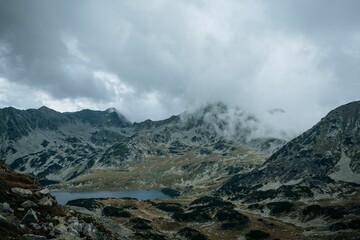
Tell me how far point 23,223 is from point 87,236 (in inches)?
313

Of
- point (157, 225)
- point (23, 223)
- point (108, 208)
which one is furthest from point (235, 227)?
point (23, 223)

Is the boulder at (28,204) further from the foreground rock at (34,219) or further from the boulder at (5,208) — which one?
the boulder at (5,208)

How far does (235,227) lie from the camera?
106125mm

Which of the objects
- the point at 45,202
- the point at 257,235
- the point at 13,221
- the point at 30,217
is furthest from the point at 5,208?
the point at 257,235

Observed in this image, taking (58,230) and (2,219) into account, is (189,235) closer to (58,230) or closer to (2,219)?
(58,230)

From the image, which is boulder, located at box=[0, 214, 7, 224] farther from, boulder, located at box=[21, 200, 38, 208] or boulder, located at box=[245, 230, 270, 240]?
boulder, located at box=[245, 230, 270, 240]

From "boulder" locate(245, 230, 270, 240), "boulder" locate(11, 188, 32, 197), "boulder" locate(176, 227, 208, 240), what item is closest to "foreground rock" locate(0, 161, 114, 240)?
"boulder" locate(11, 188, 32, 197)

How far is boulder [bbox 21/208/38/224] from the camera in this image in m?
37.2

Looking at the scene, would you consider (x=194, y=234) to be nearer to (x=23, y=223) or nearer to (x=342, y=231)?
(x=342, y=231)

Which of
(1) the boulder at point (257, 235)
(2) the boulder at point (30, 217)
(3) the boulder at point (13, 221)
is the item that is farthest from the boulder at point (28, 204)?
(1) the boulder at point (257, 235)

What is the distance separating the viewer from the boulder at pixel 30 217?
3722cm

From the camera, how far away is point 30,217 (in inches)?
1484

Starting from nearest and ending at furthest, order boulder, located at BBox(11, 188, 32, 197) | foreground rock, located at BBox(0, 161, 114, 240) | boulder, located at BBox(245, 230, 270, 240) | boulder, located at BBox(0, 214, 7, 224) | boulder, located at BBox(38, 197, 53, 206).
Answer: boulder, located at BBox(0, 214, 7, 224) → foreground rock, located at BBox(0, 161, 114, 240) → boulder, located at BBox(38, 197, 53, 206) → boulder, located at BBox(11, 188, 32, 197) → boulder, located at BBox(245, 230, 270, 240)

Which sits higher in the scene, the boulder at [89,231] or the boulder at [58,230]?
the boulder at [58,230]
